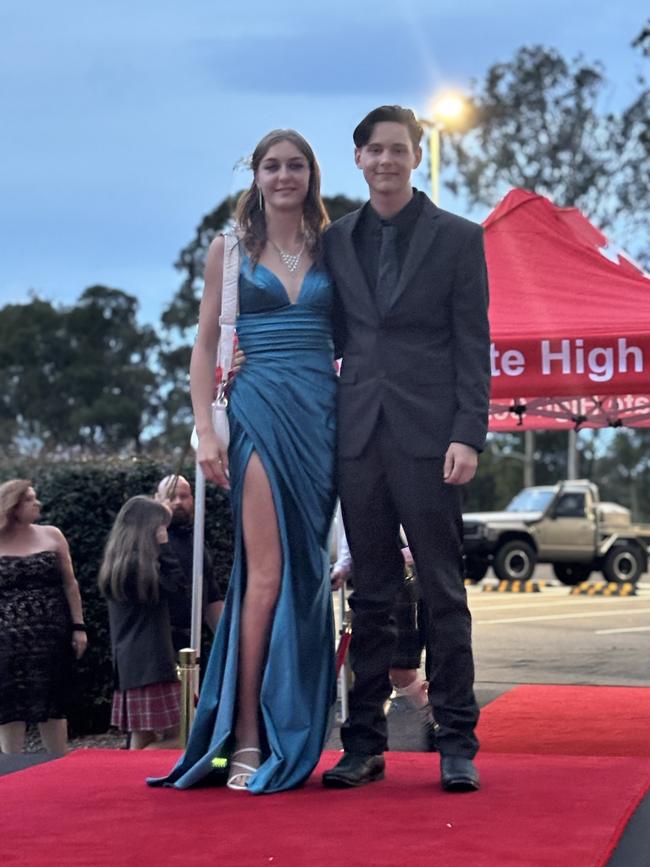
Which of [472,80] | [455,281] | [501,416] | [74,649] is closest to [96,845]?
[455,281]

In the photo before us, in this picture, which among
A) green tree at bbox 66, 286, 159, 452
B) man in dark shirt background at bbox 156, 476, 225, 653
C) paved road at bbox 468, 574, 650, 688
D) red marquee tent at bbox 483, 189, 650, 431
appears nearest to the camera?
red marquee tent at bbox 483, 189, 650, 431

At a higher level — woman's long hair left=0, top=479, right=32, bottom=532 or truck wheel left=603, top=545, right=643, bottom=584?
woman's long hair left=0, top=479, right=32, bottom=532

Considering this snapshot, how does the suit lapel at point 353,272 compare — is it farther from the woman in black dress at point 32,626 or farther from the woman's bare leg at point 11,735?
the woman's bare leg at point 11,735

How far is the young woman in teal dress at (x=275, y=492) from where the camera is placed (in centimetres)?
422

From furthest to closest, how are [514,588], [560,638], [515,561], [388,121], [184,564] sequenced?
[515,561]
[514,588]
[560,638]
[184,564]
[388,121]

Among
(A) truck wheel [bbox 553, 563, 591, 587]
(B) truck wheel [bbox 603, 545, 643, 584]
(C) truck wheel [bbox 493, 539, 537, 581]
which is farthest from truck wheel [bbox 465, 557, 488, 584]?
(B) truck wheel [bbox 603, 545, 643, 584]

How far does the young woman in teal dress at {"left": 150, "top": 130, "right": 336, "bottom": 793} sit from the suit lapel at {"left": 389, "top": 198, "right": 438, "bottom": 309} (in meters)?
0.23

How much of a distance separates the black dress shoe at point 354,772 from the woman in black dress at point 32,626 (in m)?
3.48

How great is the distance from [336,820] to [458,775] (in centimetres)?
50

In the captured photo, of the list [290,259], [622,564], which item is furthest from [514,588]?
[290,259]

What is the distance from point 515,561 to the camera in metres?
24.6

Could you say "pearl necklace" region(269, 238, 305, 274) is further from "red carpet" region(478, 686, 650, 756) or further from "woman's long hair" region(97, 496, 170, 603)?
"woman's long hair" region(97, 496, 170, 603)

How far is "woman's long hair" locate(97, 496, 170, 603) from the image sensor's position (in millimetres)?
7375

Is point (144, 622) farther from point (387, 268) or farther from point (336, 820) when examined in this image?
point (336, 820)
